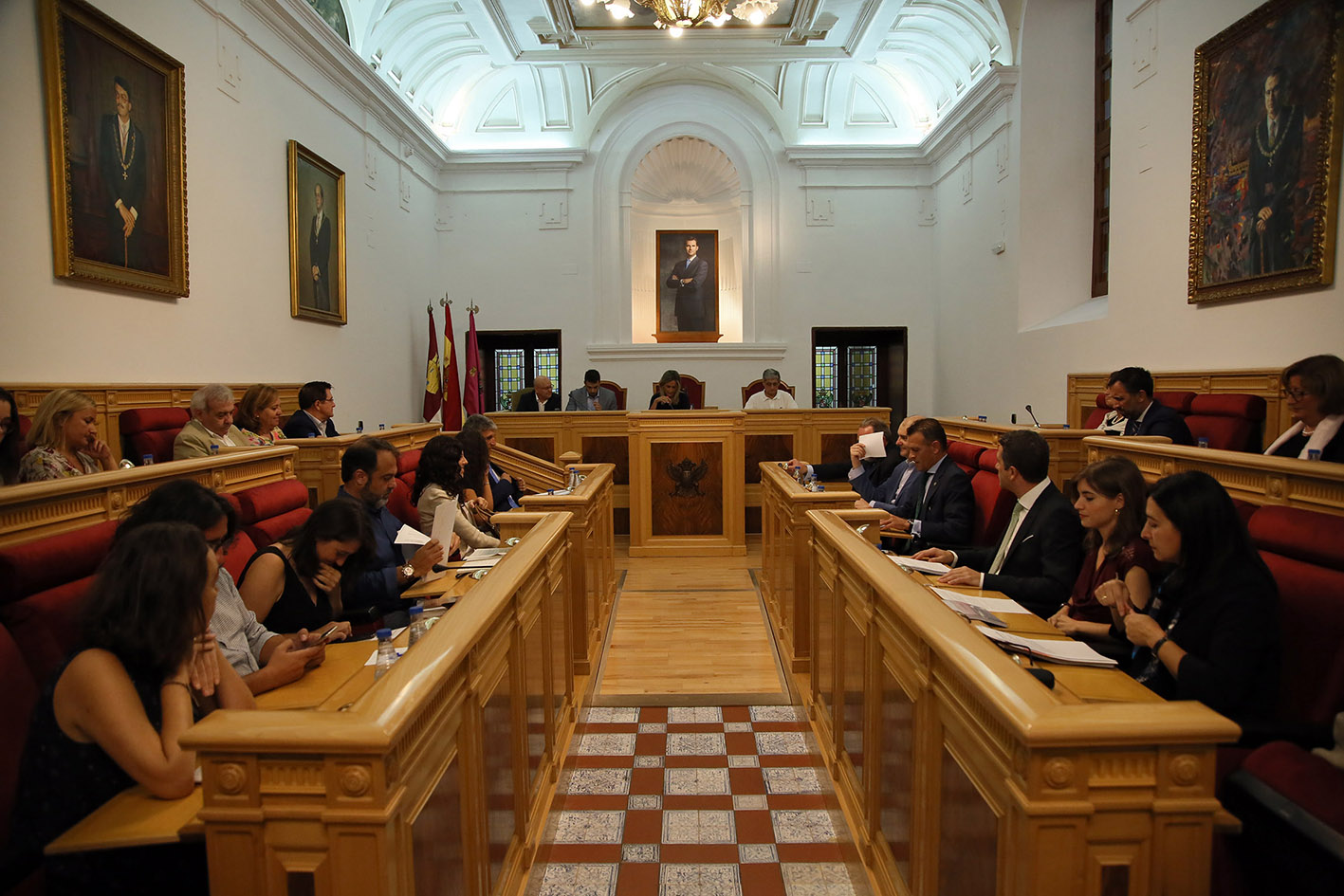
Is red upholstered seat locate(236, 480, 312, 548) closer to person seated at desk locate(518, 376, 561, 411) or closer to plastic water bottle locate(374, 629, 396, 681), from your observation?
plastic water bottle locate(374, 629, 396, 681)

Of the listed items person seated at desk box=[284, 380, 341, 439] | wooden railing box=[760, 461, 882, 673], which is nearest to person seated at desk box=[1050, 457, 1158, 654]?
wooden railing box=[760, 461, 882, 673]

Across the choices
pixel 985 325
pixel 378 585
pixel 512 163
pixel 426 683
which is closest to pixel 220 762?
pixel 426 683

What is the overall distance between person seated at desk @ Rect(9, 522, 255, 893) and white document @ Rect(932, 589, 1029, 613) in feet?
7.38

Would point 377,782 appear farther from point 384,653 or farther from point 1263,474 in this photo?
point 1263,474

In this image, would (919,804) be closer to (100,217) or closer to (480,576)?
(480,576)

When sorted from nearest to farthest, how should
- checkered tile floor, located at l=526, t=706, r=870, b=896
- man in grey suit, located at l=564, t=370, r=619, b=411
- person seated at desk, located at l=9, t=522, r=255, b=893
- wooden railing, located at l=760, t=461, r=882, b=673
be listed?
1. person seated at desk, located at l=9, t=522, r=255, b=893
2. checkered tile floor, located at l=526, t=706, r=870, b=896
3. wooden railing, located at l=760, t=461, r=882, b=673
4. man in grey suit, located at l=564, t=370, r=619, b=411

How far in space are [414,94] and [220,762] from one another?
10.8m

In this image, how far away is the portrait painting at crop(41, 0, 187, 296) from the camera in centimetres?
454

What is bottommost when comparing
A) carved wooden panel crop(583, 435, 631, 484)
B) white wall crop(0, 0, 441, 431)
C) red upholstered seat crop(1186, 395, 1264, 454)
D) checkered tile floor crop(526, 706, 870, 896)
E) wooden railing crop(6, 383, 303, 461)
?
checkered tile floor crop(526, 706, 870, 896)

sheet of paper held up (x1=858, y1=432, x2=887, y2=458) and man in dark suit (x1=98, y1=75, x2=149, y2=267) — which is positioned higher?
man in dark suit (x1=98, y1=75, x2=149, y2=267)

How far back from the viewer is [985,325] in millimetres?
10078

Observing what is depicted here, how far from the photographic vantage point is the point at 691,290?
1271cm

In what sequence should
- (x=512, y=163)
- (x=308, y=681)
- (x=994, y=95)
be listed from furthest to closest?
(x=512, y=163) < (x=994, y=95) < (x=308, y=681)

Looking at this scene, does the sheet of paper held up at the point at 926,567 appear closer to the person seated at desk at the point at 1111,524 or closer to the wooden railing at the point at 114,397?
the person seated at desk at the point at 1111,524
